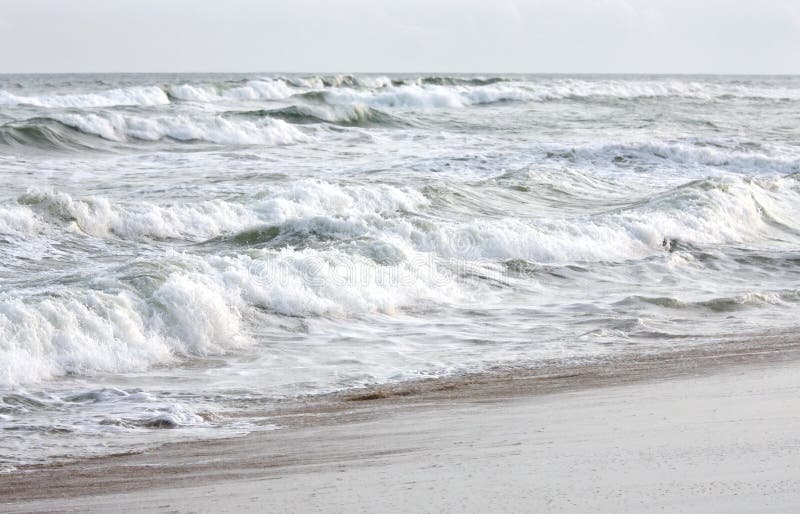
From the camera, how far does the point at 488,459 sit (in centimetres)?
473

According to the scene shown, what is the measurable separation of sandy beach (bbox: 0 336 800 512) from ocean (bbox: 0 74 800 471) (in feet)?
1.64

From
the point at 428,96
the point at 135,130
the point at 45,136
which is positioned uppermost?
the point at 428,96

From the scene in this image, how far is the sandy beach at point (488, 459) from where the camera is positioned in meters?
4.11

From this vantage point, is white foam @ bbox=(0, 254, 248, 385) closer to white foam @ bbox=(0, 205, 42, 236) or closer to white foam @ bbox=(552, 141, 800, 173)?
white foam @ bbox=(0, 205, 42, 236)

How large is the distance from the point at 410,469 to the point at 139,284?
165 inches

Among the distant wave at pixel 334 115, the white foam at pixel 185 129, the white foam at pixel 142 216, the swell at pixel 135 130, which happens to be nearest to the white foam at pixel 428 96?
the distant wave at pixel 334 115

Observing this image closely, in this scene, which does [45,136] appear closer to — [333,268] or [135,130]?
[135,130]

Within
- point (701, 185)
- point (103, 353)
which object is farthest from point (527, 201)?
point (103, 353)

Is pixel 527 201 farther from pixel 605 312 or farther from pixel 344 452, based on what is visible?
pixel 344 452

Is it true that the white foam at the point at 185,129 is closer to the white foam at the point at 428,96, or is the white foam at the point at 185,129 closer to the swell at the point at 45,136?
the swell at the point at 45,136

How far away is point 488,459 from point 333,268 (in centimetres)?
510

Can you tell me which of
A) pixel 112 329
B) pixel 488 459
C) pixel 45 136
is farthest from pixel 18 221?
A: pixel 45 136

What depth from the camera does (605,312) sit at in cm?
921

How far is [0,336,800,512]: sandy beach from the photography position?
4.11 metres
